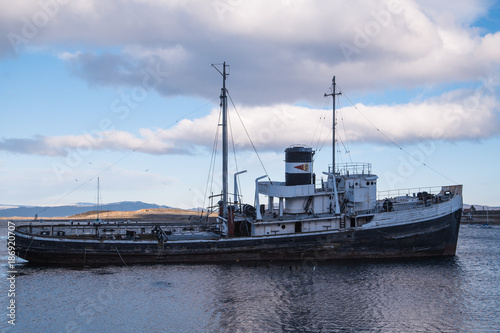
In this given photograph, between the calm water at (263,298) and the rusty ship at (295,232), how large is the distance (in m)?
1.42

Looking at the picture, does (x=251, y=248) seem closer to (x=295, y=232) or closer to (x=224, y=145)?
(x=295, y=232)

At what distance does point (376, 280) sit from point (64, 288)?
62.0ft

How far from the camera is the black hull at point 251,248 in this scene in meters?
34.1

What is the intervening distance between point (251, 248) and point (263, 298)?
9.97 metres

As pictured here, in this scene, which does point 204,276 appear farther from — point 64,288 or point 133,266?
point 64,288

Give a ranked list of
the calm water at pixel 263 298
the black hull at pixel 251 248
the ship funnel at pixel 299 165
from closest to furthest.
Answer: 1. the calm water at pixel 263 298
2. the black hull at pixel 251 248
3. the ship funnel at pixel 299 165

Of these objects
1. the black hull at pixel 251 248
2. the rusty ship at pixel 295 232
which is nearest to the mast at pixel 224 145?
the rusty ship at pixel 295 232

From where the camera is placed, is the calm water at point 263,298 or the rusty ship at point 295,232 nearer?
the calm water at point 263,298

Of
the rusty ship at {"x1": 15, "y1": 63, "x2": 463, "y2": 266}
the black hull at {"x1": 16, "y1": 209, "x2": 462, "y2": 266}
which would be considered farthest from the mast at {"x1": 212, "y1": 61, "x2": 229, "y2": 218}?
the black hull at {"x1": 16, "y1": 209, "x2": 462, "y2": 266}

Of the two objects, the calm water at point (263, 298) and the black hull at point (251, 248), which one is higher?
the black hull at point (251, 248)

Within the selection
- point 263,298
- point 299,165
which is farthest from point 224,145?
point 263,298

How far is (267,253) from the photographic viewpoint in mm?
35156

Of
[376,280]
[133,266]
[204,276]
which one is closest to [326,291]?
[376,280]

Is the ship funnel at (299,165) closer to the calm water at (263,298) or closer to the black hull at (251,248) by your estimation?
the black hull at (251,248)
